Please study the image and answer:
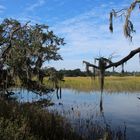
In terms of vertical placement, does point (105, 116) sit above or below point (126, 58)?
below

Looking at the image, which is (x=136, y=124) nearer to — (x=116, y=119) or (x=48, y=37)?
(x=116, y=119)

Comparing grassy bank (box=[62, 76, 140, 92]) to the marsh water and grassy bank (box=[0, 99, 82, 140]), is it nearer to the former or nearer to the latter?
the marsh water

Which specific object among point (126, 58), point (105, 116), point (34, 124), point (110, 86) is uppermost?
point (126, 58)

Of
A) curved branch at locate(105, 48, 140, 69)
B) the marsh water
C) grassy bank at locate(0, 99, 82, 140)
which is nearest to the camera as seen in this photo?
curved branch at locate(105, 48, 140, 69)

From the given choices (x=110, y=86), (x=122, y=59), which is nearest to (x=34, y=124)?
(x=122, y=59)

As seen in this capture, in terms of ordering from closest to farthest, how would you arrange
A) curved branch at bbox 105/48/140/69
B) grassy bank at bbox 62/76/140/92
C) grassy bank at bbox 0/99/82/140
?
curved branch at bbox 105/48/140/69 → grassy bank at bbox 0/99/82/140 → grassy bank at bbox 62/76/140/92

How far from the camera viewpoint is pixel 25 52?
17.7 m

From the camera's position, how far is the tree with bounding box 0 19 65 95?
17.7 meters

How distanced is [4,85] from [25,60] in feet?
6.16

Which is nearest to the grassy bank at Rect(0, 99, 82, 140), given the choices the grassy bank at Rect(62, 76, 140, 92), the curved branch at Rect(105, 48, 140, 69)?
the curved branch at Rect(105, 48, 140, 69)

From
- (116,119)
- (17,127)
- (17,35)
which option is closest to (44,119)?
(17,127)

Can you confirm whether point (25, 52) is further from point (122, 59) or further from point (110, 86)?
point (110, 86)

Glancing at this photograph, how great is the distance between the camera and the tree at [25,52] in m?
17.7

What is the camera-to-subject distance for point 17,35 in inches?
730
